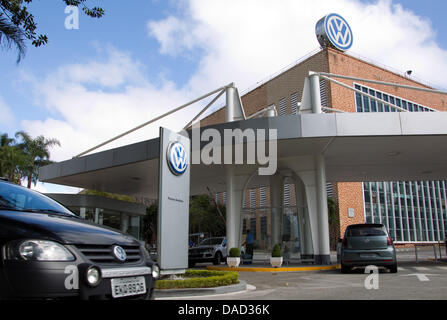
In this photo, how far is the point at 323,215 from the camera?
1582cm

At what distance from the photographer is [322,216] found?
15.8m

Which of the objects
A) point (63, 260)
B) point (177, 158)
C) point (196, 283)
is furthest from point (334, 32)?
point (63, 260)

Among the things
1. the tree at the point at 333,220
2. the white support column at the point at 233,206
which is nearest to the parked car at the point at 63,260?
the white support column at the point at 233,206

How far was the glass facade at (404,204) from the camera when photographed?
38.2 metres

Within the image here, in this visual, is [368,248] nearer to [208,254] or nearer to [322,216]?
[322,216]

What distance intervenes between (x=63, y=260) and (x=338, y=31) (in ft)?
115

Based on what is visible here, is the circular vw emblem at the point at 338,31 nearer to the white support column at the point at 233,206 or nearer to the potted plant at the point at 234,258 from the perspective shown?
the white support column at the point at 233,206

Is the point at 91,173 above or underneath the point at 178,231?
above

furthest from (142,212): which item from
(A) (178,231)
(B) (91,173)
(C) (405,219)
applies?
(C) (405,219)

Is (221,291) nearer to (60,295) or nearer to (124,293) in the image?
(124,293)

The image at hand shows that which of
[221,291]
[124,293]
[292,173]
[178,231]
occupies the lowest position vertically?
[221,291]

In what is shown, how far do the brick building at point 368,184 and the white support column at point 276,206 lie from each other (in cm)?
1492

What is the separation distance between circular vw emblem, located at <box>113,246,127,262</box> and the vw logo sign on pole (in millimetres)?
32663
